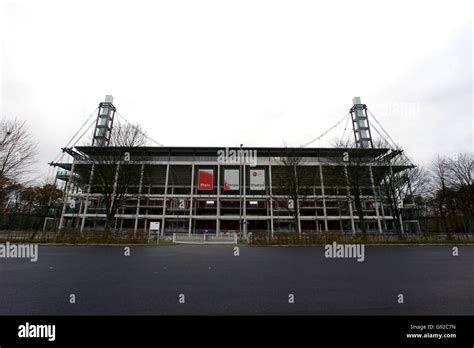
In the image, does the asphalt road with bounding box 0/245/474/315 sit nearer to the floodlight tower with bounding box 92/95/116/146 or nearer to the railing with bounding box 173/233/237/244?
the railing with bounding box 173/233/237/244

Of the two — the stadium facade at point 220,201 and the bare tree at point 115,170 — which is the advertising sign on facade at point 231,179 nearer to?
the stadium facade at point 220,201

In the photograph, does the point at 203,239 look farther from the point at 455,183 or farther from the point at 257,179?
the point at 455,183

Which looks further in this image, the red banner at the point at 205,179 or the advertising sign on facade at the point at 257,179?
the red banner at the point at 205,179

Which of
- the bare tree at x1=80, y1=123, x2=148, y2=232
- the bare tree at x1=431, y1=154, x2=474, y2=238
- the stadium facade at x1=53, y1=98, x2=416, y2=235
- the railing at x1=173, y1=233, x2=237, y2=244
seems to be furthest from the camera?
the stadium facade at x1=53, y1=98, x2=416, y2=235

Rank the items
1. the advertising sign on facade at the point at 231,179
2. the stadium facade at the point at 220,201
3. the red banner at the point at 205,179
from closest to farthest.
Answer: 1. the stadium facade at the point at 220,201
2. the advertising sign on facade at the point at 231,179
3. the red banner at the point at 205,179

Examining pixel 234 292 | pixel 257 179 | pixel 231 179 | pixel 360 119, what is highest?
pixel 360 119

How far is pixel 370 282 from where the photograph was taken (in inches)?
272

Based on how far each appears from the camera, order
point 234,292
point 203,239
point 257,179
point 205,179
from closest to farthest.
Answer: point 234,292
point 203,239
point 257,179
point 205,179

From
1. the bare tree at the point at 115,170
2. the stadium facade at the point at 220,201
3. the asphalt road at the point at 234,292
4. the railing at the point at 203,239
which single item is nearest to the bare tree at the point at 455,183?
the stadium facade at the point at 220,201

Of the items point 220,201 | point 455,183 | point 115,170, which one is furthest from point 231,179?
point 455,183

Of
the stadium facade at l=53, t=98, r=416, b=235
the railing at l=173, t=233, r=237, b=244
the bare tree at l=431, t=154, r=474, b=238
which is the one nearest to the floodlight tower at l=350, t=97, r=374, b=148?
the stadium facade at l=53, t=98, r=416, b=235
